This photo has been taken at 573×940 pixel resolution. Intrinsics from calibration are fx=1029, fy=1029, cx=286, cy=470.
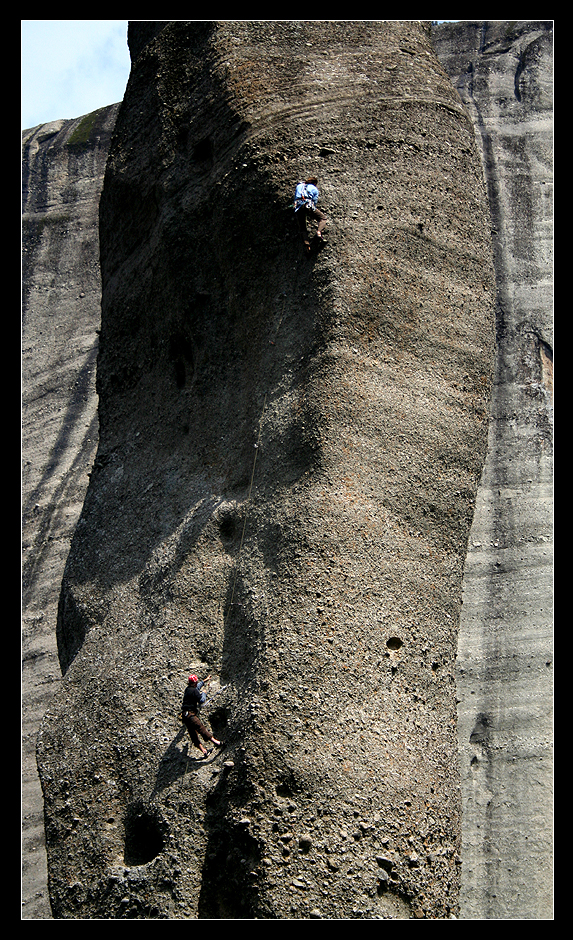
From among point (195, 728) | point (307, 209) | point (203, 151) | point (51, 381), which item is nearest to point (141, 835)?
point (195, 728)

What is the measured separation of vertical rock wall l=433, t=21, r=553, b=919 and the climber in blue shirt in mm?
5361

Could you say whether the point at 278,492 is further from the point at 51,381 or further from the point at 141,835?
the point at 51,381

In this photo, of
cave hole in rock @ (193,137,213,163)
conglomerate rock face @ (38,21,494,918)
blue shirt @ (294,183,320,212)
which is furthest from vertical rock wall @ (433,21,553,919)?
blue shirt @ (294,183,320,212)

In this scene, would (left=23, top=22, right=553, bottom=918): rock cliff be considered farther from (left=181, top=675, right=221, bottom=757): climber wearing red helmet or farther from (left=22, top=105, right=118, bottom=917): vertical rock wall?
(left=22, top=105, right=118, bottom=917): vertical rock wall

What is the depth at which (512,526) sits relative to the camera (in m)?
12.1

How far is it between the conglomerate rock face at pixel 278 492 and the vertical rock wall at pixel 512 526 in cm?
454

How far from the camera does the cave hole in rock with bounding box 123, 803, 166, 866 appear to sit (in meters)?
6.55

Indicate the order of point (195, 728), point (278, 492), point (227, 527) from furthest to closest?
point (227, 527) < point (278, 492) < point (195, 728)

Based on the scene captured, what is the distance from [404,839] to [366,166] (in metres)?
4.98

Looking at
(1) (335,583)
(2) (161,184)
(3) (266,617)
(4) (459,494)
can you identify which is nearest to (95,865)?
(3) (266,617)

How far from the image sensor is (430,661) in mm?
6707

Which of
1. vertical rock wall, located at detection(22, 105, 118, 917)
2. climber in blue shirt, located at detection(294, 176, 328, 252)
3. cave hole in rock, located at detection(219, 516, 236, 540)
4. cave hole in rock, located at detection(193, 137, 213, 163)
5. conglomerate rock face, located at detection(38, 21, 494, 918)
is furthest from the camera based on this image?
vertical rock wall, located at detection(22, 105, 118, 917)

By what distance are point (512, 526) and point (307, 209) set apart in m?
5.68

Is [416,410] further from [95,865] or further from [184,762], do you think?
[95,865]
